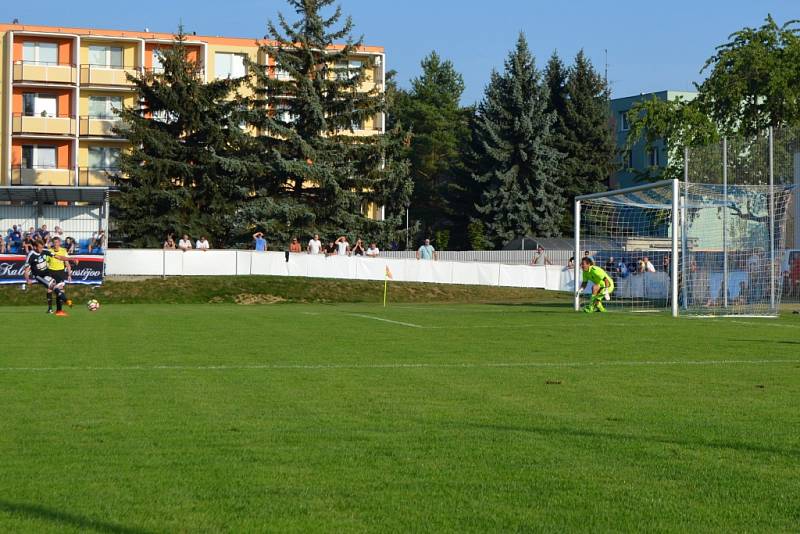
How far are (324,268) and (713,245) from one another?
21081mm

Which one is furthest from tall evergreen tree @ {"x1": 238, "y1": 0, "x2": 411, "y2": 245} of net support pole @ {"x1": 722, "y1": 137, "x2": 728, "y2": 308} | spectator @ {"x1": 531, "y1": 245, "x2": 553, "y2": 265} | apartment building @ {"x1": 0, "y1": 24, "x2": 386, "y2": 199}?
net support pole @ {"x1": 722, "y1": 137, "x2": 728, "y2": 308}

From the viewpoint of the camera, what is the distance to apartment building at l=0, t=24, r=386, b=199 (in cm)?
7512

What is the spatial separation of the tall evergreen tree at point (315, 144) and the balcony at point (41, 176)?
1946 cm

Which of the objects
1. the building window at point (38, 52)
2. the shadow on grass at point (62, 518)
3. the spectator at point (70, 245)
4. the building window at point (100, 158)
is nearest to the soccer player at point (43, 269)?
the spectator at point (70, 245)

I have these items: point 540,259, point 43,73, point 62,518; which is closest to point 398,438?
point 62,518

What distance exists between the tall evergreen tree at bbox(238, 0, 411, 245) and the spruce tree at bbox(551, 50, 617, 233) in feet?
63.2

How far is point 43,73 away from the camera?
2955 inches

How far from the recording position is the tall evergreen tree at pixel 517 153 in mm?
72250

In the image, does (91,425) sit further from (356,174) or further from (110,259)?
(356,174)

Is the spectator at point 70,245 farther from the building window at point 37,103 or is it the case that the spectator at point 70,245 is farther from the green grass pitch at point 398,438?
the green grass pitch at point 398,438

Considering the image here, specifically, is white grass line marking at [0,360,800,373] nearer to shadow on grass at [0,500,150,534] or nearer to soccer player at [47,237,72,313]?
shadow on grass at [0,500,150,534]

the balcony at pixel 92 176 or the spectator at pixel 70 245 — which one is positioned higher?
the balcony at pixel 92 176

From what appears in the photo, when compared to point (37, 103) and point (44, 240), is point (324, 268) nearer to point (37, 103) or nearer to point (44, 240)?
point (44, 240)

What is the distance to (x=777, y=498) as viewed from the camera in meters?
6.54
